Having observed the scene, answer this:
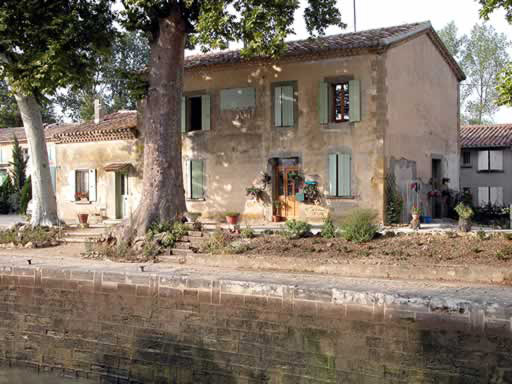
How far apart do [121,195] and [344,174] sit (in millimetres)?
8879

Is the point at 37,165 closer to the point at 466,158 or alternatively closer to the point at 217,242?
the point at 217,242

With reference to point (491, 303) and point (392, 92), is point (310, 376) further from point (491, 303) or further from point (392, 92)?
point (392, 92)

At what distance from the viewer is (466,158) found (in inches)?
1023

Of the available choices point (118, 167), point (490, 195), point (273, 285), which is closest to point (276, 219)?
point (118, 167)

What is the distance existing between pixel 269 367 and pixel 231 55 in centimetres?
1351

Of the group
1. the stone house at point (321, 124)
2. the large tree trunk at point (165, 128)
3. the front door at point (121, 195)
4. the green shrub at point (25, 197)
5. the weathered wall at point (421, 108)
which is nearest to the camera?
the large tree trunk at point (165, 128)

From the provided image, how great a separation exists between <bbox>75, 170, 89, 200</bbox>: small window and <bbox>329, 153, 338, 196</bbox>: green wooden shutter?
33.1ft

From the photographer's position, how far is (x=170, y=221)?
48.6 ft

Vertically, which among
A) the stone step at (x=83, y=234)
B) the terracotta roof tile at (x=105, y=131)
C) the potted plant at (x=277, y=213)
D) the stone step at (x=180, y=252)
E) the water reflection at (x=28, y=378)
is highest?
the terracotta roof tile at (x=105, y=131)

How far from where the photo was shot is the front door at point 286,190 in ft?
60.5

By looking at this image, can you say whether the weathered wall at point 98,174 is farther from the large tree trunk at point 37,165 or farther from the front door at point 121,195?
the large tree trunk at point 37,165

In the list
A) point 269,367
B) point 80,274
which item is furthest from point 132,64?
point 269,367

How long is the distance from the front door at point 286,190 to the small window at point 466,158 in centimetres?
1085

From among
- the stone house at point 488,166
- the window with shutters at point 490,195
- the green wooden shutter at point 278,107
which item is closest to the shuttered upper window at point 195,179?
the green wooden shutter at point 278,107
